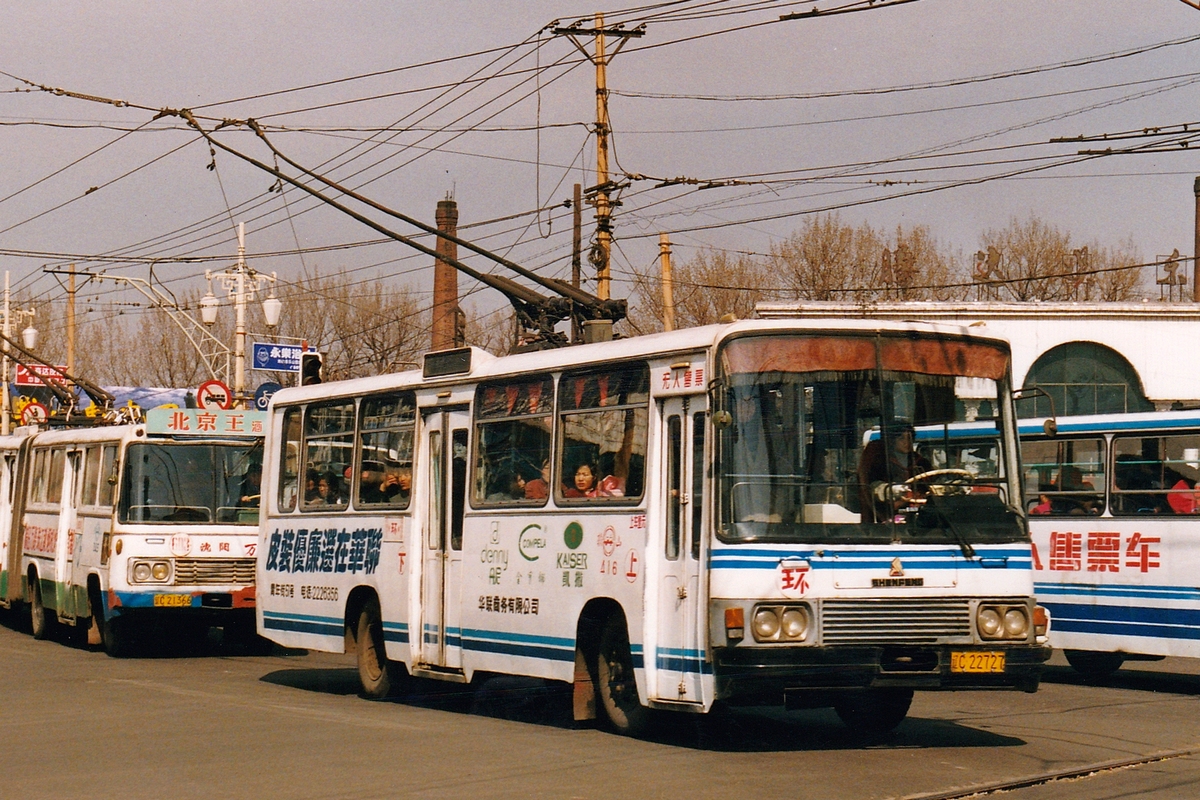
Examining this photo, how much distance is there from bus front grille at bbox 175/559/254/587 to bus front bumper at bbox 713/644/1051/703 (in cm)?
1074

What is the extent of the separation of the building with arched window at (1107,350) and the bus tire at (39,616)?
2119 cm

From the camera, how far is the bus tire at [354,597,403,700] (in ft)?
49.7

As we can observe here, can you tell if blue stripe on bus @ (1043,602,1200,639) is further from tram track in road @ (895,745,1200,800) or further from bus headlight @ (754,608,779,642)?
bus headlight @ (754,608,779,642)

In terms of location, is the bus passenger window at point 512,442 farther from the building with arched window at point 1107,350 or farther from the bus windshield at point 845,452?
the building with arched window at point 1107,350

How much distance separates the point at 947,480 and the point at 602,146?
69.3 ft

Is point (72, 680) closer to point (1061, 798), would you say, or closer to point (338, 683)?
point (338, 683)

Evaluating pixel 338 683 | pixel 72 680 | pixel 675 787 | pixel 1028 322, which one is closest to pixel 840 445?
pixel 675 787

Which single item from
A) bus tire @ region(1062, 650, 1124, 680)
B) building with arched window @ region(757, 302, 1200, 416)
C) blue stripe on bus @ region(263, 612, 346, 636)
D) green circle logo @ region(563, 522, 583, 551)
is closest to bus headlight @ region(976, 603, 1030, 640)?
green circle logo @ region(563, 522, 583, 551)

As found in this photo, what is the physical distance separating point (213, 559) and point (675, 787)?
11.7 m

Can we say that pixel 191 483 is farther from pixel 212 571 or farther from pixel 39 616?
pixel 39 616

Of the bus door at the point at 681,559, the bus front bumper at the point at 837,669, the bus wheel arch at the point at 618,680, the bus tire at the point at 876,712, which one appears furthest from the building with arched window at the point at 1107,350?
the bus front bumper at the point at 837,669

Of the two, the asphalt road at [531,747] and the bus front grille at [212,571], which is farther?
the bus front grille at [212,571]

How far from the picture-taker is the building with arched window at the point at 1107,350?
128 feet

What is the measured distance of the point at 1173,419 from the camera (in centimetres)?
1602
